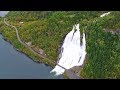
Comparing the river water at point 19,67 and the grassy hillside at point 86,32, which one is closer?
the grassy hillside at point 86,32

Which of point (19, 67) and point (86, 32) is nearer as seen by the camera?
point (19, 67)

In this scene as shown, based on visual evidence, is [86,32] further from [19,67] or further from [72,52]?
[19,67]

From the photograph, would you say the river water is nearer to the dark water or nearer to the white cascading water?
the dark water

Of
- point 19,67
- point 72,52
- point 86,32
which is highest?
point 86,32

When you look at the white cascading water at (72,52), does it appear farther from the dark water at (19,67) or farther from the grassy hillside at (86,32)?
the dark water at (19,67)

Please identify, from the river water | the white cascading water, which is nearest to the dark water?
the river water

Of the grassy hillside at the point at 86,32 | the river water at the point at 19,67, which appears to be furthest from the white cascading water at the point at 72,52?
the river water at the point at 19,67

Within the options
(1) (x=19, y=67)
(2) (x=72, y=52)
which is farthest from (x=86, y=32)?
(1) (x=19, y=67)
